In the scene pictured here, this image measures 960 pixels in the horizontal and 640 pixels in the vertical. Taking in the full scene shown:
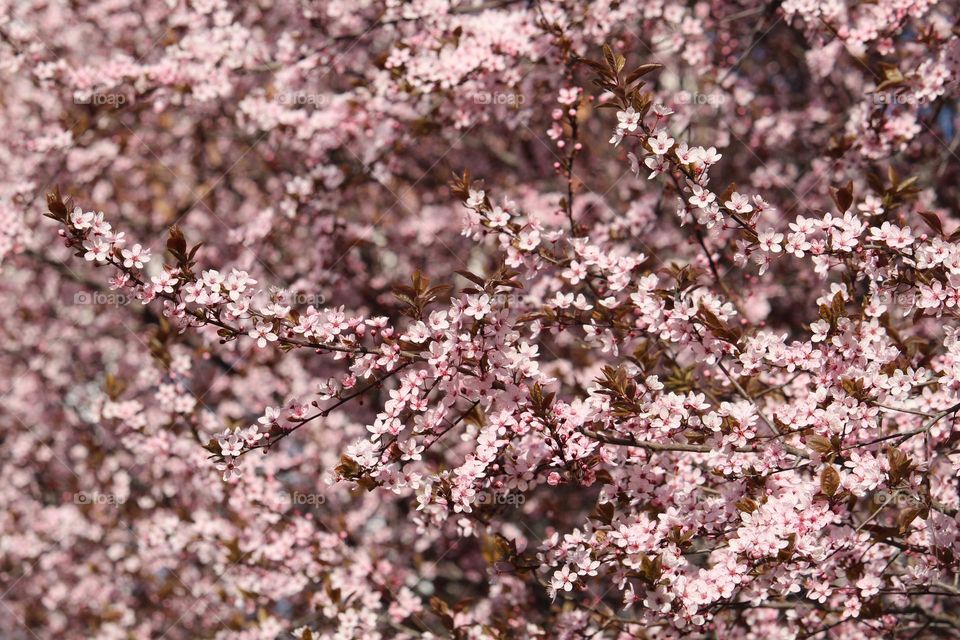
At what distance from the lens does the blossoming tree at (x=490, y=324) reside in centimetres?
343

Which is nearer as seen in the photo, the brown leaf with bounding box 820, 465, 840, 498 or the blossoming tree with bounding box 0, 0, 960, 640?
the brown leaf with bounding box 820, 465, 840, 498

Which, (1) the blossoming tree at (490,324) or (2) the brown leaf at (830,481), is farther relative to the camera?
(1) the blossoming tree at (490,324)

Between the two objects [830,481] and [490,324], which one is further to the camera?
[490,324]

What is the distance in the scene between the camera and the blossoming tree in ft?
11.2

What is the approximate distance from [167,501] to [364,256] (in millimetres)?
2850

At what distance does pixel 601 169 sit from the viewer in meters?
8.14

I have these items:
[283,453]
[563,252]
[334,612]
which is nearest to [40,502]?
[283,453]

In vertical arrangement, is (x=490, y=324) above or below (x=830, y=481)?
below

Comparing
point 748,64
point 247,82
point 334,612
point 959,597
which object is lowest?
point 334,612

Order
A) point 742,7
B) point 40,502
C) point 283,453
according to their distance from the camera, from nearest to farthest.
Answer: point 742,7 → point 283,453 → point 40,502

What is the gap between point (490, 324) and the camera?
3398mm

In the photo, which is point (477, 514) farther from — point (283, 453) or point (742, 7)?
point (742, 7)

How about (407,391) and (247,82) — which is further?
(247,82)

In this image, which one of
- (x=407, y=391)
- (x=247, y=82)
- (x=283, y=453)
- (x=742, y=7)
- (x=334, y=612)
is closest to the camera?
(x=407, y=391)
